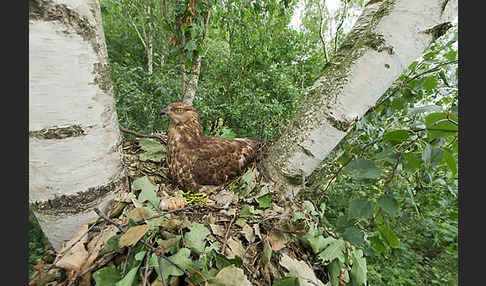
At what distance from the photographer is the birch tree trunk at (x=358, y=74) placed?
0.75 meters

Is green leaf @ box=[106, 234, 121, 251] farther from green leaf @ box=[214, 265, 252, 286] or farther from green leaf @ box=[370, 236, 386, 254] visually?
green leaf @ box=[370, 236, 386, 254]

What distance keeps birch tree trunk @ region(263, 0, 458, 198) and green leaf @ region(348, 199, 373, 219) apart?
0.79ft

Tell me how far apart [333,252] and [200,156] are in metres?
1.00

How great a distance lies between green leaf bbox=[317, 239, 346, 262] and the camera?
73 cm

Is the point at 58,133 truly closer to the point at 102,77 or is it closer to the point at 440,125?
the point at 102,77

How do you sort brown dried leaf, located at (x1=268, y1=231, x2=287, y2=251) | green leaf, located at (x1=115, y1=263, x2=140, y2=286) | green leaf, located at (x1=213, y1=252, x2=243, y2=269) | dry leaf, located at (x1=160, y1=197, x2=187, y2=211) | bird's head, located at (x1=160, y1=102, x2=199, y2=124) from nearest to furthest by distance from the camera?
green leaf, located at (x1=115, y1=263, x2=140, y2=286) < green leaf, located at (x1=213, y1=252, x2=243, y2=269) < brown dried leaf, located at (x1=268, y1=231, x2=287, y2=251) < dry leaf, located at (x1=160, y1=197, x2=187, y2=211) < bird's head, located at (x1=160, y1=102, x2=199, y2=124)

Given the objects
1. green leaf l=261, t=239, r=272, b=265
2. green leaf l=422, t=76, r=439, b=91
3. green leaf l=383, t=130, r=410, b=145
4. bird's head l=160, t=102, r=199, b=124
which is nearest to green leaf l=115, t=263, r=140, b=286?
green leaf l=261, t=239, r=272, b=265

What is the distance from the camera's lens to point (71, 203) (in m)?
0.69

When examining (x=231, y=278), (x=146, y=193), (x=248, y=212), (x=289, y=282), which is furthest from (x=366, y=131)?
(x=146, y=193)

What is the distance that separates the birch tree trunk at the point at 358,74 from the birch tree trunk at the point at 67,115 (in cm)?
80

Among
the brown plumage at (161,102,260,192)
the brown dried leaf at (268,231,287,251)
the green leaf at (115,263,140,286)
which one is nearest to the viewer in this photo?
the green leaf at (115,263,140,286)

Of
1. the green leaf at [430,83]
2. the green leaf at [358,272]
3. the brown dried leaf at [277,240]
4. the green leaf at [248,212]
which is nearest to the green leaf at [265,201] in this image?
the green leaf at [248,212]

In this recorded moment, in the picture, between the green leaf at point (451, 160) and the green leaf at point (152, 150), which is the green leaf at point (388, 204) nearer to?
the green leaf at point (451, 160)

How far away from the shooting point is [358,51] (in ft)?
2.69
